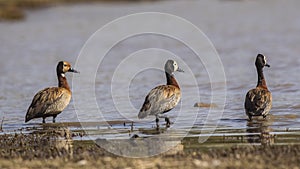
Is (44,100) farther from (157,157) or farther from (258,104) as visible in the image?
(157,157)

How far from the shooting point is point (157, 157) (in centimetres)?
903

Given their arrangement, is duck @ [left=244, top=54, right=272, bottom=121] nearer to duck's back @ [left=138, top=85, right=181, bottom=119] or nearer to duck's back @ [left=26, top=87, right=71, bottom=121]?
duck's back @ [left=138, top=85, right=181, bottom=119]

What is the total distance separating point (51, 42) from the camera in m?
31.4

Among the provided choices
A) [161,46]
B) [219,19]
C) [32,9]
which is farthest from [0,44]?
[32,9]

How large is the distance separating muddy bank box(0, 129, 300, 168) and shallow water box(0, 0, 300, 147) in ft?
3.55

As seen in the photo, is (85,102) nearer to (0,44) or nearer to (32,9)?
(0,44)

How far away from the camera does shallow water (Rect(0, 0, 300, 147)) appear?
41.5ft

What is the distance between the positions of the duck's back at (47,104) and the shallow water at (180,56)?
0.27 meters

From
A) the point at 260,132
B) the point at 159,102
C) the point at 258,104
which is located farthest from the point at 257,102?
the point at 159,102

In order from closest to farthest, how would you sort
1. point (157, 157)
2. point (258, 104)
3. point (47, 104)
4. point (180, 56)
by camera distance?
point (157, 157)
point (258, 104)
point (47, 104)
point (180, 56)

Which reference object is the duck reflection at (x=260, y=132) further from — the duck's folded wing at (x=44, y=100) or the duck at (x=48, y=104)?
the duck's folded wing at (x=44, y=100)

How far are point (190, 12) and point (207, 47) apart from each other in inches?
592

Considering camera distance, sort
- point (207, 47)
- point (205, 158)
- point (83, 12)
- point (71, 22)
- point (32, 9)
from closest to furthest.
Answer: point (205, 158), point (207, 47), point (71, 22), point (83, 12), point (32, 9)

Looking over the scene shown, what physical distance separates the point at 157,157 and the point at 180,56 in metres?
15.6
